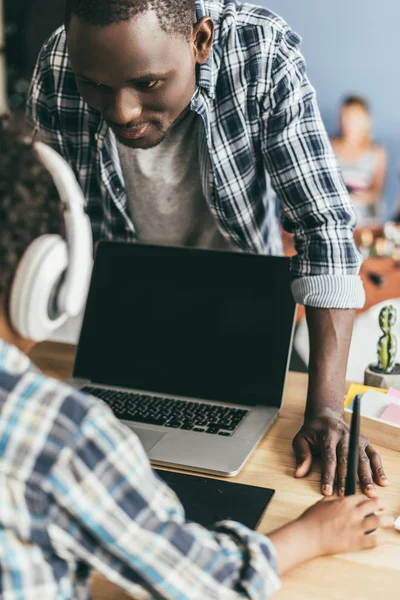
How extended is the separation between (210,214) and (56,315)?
2.35 ft

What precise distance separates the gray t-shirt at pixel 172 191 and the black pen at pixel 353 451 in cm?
61

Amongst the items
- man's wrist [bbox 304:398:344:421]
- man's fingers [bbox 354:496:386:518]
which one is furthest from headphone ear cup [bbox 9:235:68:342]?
man's wrist [bbox 304:398:344:421]

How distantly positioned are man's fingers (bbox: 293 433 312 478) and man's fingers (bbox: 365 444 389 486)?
8cm

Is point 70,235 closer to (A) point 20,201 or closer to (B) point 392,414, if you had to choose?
(A) point 20,201

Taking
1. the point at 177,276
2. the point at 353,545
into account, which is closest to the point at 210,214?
the point at 177,276

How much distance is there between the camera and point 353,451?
2.40ft

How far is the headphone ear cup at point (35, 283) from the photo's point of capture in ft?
1.84

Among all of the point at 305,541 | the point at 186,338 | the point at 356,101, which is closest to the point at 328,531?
the point at 305,541

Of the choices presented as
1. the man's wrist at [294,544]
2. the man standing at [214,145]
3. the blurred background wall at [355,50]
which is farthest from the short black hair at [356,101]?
the man's wrist at [294,544]

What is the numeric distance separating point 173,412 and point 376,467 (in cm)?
31

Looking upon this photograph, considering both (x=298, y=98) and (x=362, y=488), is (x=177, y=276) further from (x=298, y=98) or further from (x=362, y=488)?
(x=362, y=488)

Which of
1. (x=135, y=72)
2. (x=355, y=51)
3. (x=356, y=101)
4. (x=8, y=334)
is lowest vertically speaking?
(x=8, y=334)

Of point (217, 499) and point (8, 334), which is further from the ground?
point (8, 334)

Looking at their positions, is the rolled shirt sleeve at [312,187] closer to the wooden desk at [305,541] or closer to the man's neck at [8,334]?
the wooden desk at [305,541]
